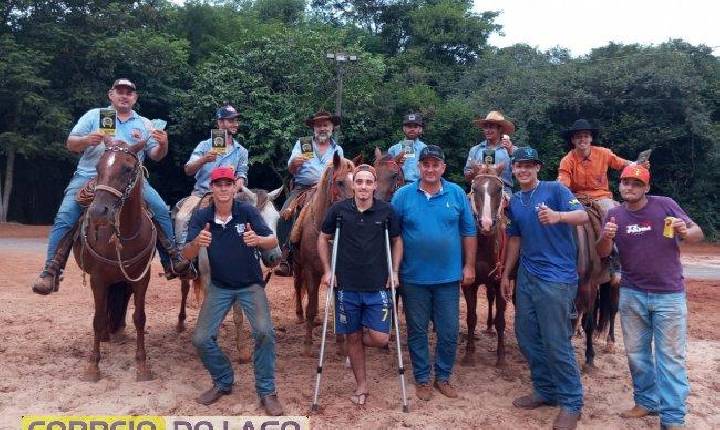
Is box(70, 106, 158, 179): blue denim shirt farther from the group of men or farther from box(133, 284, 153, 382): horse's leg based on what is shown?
box(133, 284, 153, 382): horse's leg

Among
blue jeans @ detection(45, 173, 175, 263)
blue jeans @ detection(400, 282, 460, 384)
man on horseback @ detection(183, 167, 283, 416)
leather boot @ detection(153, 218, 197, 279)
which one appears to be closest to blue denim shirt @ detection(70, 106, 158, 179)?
blue jeans @ detection(45, 173, 175, 263)

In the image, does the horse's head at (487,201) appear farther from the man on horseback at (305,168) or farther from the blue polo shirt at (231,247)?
the man on horseback at (305,168)

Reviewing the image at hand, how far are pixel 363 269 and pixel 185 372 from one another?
2.77 m

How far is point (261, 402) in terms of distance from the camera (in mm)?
5695

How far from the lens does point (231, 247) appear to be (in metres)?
5.67

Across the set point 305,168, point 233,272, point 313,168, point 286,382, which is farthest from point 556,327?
point 305,168

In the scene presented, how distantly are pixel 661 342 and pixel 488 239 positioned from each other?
2.23 m

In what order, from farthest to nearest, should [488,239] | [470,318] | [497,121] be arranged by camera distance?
[497,121]
[470,318]
[488,239]

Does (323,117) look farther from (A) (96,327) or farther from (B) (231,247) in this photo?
(A) (96,327)

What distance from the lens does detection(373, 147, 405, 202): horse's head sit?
727 cm

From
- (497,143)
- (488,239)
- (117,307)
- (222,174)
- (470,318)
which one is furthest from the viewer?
(497,143)

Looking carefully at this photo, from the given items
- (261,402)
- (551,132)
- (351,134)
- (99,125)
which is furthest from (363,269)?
(551,132)

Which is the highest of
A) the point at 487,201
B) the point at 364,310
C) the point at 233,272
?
the point at 487,201

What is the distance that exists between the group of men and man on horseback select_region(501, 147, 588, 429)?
1 centimetres
